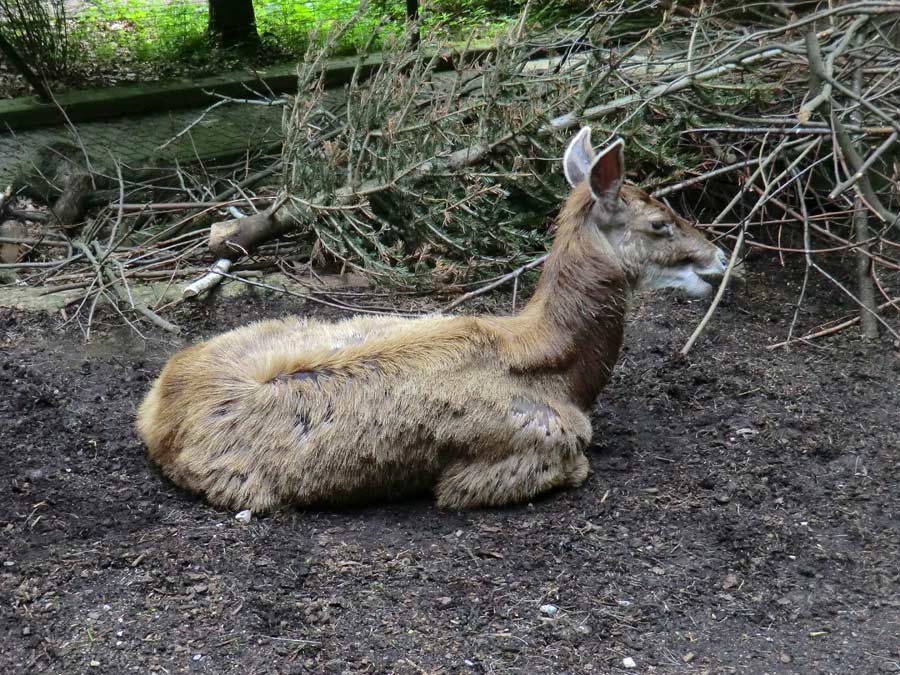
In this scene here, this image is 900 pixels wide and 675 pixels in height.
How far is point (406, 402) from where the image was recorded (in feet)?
14.8

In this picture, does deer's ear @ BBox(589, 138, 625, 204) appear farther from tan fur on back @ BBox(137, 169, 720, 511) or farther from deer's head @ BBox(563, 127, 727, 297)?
tan fur on back @ BBox(137, 169, 720, 511)

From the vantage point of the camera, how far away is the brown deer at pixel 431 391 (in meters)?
4.47

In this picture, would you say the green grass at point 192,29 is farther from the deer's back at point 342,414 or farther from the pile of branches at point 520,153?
the deer's back at point 342,414

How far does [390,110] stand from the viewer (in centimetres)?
730

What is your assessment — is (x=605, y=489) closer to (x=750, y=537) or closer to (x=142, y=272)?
(x=750, y=537)

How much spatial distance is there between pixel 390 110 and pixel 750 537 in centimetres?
442

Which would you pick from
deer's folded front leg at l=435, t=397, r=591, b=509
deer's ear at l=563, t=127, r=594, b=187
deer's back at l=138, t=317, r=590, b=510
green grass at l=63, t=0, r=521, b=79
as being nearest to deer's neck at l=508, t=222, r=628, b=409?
deer's back at l=138, t=317, r=590, b=510

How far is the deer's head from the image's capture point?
4.77 metres

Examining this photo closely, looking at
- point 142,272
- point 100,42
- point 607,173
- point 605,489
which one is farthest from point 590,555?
point 100,42

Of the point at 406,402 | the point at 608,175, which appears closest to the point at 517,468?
the point at 406,402

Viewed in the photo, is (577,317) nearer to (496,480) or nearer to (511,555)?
(496,480)

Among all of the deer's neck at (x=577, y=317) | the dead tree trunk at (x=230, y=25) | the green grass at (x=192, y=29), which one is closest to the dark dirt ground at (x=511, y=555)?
the deer's neck at (x=577, y=317)

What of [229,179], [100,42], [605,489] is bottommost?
[605,489]

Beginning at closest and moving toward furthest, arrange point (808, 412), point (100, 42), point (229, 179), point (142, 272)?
point (808, 412), point (142, 272), point (229, 179), point (100, 42)
